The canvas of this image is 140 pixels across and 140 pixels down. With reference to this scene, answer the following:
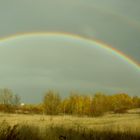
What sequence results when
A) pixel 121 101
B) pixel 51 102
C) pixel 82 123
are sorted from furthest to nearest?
pixel 121 101, pixel 51 102, pixel 82 123

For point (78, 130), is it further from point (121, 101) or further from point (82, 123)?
point (121, 101)

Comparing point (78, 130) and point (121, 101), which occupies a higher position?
point (121, 101)

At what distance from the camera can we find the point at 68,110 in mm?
97625

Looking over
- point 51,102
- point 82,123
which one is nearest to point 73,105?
point 51,102

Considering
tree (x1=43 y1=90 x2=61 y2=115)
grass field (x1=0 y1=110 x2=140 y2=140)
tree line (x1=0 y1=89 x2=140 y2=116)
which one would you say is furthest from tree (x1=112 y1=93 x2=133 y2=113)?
grass field (x1=0 y1=110 x2=140 y2=140)

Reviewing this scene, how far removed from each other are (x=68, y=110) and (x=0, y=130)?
3589 inches

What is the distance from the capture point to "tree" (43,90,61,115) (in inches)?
3216

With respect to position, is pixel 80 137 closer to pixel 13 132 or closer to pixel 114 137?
pixel 114 137

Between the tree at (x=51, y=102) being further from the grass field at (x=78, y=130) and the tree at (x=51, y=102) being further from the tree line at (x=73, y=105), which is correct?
the grass field at (x=78, y=130)

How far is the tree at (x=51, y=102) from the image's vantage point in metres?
81.7

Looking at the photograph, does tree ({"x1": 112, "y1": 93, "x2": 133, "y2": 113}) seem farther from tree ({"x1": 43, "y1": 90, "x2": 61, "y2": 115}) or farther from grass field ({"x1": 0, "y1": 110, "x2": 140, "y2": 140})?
grass field ({"x1": 0, "y1": 110, "x2": 140, "y2": 140})

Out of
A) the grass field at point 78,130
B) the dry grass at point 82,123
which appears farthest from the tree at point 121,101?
the grass field at point 78,130

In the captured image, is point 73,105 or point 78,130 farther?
point 73,105

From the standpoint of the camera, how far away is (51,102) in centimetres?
8450
